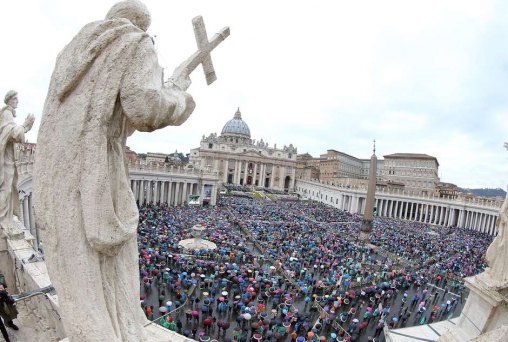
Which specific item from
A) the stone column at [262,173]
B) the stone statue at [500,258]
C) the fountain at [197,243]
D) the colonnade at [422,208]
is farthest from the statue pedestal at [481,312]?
the stone column at [262,173]

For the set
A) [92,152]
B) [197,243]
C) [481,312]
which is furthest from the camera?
[197,243]

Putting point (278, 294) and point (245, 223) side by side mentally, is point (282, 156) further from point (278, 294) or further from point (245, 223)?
point (278, 294)

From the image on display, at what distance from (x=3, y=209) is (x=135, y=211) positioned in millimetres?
5024

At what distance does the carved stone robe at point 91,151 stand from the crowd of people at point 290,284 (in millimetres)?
9764

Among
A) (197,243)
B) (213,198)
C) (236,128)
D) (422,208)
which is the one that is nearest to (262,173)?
(236,128)

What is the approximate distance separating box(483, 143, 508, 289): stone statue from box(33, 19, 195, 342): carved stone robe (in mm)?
6675

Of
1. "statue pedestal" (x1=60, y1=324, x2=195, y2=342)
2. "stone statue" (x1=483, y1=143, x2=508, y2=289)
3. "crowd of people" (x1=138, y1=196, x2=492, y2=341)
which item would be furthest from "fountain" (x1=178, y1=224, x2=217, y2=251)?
"statue pedestal" (x1=60, y1=324, x2=195, y2=342)

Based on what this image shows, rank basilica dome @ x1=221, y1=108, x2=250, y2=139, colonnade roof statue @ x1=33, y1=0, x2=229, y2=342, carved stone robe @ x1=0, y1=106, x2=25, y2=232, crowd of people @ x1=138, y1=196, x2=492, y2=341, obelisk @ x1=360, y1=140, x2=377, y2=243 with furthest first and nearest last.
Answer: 1. basilica dome @ x1=221, y1=108, x2=250, y2=139
2. obelisk @ x1=360, y1=140, x2=377, y2=243
3. crowd of people @ x1=138, y1=196, x2=492, y2=341
4. carved stone robe @ x1=0, y1=106, x2=25, y2=232
5. colonnade roof statue @ x1=33, y1=0, x2=229, y2=342

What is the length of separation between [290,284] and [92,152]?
56.5ft

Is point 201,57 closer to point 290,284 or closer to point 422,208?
point 290,284

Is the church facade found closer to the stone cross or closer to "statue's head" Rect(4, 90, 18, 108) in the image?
"statue's head" Rect(4, 90, 18, 108)

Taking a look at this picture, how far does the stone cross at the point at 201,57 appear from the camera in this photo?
2572 millimetres

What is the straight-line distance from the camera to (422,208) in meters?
62.5

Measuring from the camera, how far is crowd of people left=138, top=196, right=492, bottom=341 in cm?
1305
